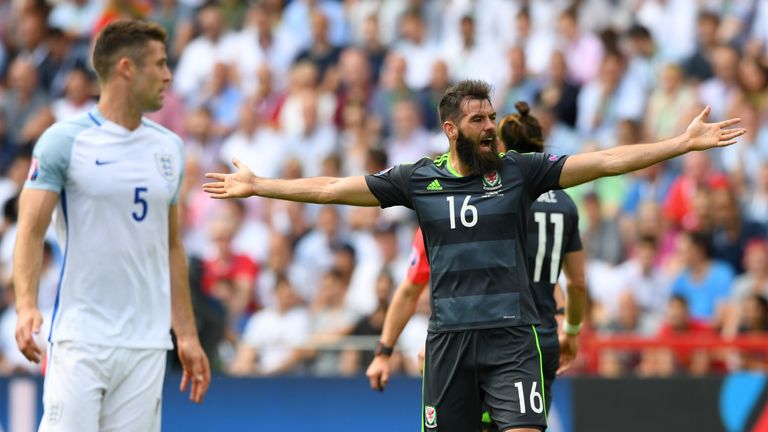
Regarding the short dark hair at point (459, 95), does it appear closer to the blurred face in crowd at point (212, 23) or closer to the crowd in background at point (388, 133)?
the crowd in background at point (388, 133)

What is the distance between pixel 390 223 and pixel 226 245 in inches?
67.2

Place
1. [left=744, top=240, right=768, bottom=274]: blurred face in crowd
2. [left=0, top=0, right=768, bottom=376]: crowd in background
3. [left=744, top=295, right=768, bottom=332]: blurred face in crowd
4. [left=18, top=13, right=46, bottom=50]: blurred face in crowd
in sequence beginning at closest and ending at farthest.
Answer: [left=744, top=295, right=768, bottom=332]: blurred face in crowd → [left=744, top=240, right=768, bottom=274]: blurred face in crowd → [left=0, top=0, right=768, bottom=376]: crowd in background → [left=18, top=13, right=46, bottom=50]: blurred face in crowd

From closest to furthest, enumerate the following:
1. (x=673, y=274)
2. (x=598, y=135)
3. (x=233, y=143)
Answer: (x=673, y=274) → (x=598, y=135) → (x=233, y=143)

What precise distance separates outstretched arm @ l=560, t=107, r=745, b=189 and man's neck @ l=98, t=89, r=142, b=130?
91.8 inches

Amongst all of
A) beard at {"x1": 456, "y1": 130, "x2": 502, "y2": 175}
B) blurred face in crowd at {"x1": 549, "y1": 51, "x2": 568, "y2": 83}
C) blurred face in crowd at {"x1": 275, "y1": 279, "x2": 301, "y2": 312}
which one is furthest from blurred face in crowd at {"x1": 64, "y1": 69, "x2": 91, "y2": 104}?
beard at {"x1": 456, "y1": 130, "x2": 502, "y2": 175}

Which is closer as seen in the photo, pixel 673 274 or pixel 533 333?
pixel 533 333

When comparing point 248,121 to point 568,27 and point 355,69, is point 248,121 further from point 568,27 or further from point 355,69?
point 568,27

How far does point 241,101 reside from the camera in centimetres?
1708

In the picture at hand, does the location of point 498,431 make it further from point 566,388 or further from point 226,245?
point 226,245

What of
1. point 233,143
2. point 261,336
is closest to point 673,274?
point 261,336

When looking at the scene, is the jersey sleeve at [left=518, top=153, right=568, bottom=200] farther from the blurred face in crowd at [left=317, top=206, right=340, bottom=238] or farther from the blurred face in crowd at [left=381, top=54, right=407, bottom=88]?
the blurred face in crowd at [left=381, top=54, right=407, bottom=88]

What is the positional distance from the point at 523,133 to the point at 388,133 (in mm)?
7661

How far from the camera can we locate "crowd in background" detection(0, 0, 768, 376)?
12688mm

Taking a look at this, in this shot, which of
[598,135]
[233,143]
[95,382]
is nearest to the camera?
[95,382]
